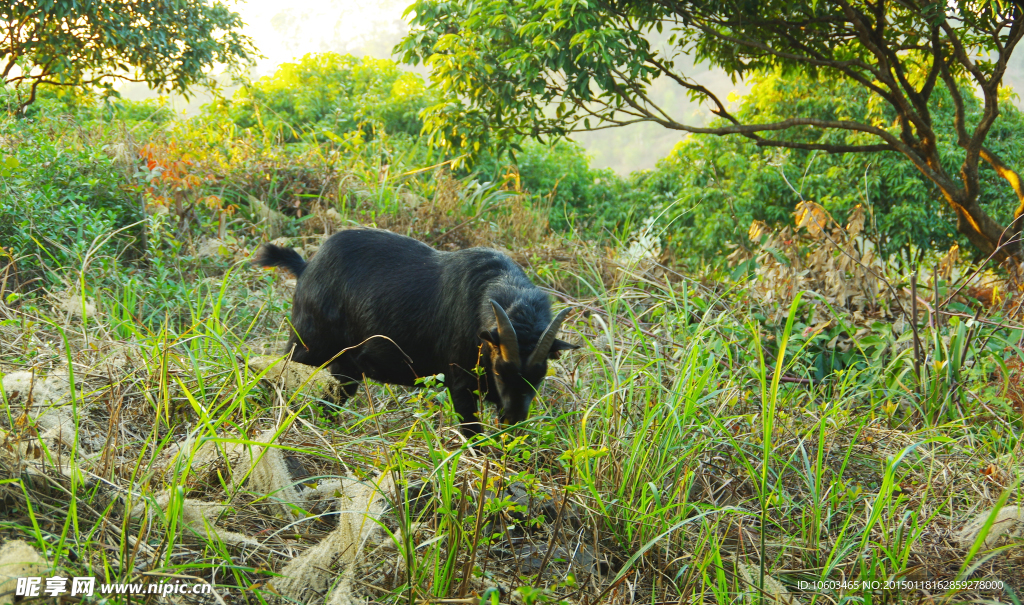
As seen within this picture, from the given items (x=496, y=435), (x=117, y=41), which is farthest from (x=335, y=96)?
(x=496, y=435)

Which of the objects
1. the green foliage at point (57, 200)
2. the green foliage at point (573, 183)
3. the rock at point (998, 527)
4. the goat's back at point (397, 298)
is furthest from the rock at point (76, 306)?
the green foliage at point (573, 183)

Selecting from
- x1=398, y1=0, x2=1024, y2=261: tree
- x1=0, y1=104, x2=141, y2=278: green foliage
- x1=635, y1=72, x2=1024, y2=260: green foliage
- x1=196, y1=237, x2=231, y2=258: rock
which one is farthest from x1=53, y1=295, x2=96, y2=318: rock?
x1=635, y1=72, x2=1024, y2=260: green foliage

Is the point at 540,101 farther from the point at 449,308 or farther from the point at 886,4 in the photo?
the point at 886,4

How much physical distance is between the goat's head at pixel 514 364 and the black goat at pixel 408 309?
27mm

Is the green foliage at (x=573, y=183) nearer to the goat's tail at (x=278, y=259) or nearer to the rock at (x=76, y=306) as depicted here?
the goat's tail at (x=278, y=259)

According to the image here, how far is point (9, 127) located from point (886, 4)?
967 cm

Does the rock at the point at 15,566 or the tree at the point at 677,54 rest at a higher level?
the tree at the point at 677,54

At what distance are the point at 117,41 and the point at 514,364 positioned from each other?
997 cm

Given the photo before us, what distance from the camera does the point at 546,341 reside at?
3268mm

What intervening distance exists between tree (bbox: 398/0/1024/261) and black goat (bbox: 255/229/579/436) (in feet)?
8.67

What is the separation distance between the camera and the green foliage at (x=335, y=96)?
53.9 feet

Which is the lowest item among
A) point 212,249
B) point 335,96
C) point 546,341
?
point 546,341

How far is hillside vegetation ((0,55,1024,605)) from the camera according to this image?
2.26 meters

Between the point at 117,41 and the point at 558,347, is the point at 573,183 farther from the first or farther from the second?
the point at 558,347
